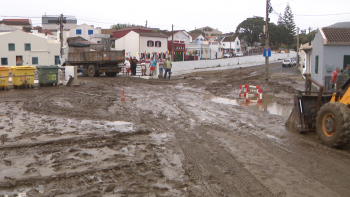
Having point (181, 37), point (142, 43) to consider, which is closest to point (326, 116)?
point (142, 43)

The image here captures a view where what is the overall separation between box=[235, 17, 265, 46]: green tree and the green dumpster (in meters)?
93.4

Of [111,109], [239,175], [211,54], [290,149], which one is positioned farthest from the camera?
[211,54]

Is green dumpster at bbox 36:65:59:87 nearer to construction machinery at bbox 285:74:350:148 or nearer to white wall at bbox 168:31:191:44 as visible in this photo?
construction machinery at bbox 285:74:350:148

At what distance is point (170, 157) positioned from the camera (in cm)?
631

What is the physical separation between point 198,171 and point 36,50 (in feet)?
156

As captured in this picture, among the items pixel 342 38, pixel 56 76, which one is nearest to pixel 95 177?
pixel 56 76

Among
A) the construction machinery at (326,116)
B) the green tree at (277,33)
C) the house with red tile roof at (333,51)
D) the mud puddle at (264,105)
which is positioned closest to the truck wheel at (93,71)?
the mud puddle at (264,105)

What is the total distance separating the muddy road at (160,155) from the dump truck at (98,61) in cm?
1533

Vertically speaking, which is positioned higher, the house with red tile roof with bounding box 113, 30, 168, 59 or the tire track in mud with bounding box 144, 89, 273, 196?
the house with red tile roof with bounding box 113, 30, 168, 59

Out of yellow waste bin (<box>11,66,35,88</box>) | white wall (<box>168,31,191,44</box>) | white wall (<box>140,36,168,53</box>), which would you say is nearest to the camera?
yellow waste bin (<box>11,66,35,88</box>)

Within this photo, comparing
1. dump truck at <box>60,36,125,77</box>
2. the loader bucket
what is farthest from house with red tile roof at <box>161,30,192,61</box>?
the loader bucket

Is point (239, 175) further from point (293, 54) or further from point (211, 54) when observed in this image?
point (293, 54)

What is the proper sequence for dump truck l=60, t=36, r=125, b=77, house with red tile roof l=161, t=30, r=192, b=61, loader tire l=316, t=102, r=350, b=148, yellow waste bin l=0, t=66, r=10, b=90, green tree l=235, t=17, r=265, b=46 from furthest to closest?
1. green tree l=235, t=17, r=265, b=46
2. house with red tile roof l=161, t=30, r=192, b=61
3. dump truck l=60, t=36, r=125, b=77
4. yellow waste bin l=0, t=66, r=10, b=90
5. loader tire l=316, t=102, r=350, b=148

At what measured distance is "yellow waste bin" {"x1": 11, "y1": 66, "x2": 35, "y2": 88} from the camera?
1770 cm
